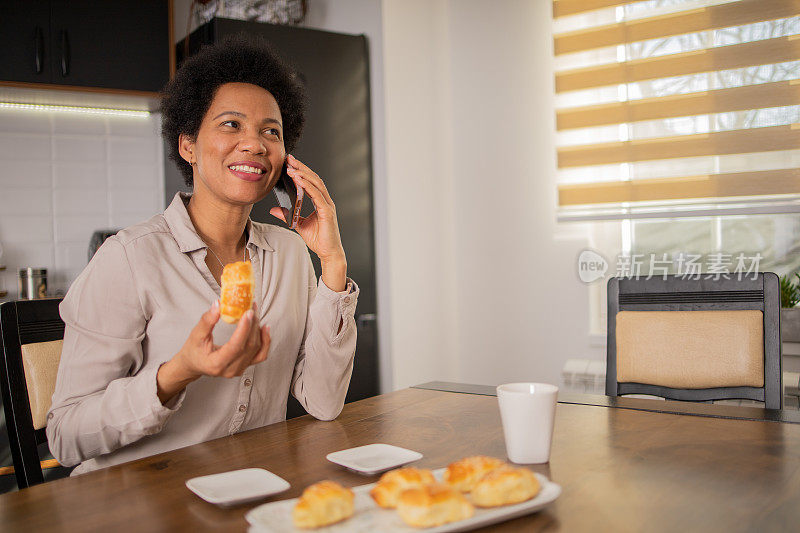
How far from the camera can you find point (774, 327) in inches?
53.4

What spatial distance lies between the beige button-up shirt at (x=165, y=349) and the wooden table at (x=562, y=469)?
0.15 meters

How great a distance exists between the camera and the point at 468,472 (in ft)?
2.33

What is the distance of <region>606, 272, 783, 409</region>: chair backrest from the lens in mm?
1356

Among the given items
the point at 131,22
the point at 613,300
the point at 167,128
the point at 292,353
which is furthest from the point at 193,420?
the point at 131,22

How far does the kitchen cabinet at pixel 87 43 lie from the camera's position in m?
2.77

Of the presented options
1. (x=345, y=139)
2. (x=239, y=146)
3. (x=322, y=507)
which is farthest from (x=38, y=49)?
(x=322, y=507)

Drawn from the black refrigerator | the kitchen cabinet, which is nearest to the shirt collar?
the black refrigerator

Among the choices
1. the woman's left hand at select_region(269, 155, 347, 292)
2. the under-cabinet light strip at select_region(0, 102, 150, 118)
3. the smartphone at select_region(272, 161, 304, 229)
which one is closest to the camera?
the woman's left hand at select_region(269, 155, 347, 292)

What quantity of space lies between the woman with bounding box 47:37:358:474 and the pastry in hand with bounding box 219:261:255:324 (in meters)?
0.04

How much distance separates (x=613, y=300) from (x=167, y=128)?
3.53 ft

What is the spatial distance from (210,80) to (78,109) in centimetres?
205

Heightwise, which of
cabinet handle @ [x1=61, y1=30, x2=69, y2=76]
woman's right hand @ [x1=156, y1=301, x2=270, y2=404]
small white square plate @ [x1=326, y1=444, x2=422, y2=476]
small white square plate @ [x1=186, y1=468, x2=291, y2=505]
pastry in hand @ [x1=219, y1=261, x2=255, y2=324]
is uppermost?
cabinet handle @ [x1=61, y1=30, x2=69, y2=76]

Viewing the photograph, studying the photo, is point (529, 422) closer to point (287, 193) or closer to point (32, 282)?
point (287, 193)

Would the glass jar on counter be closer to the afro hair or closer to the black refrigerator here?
the black refrigerator
